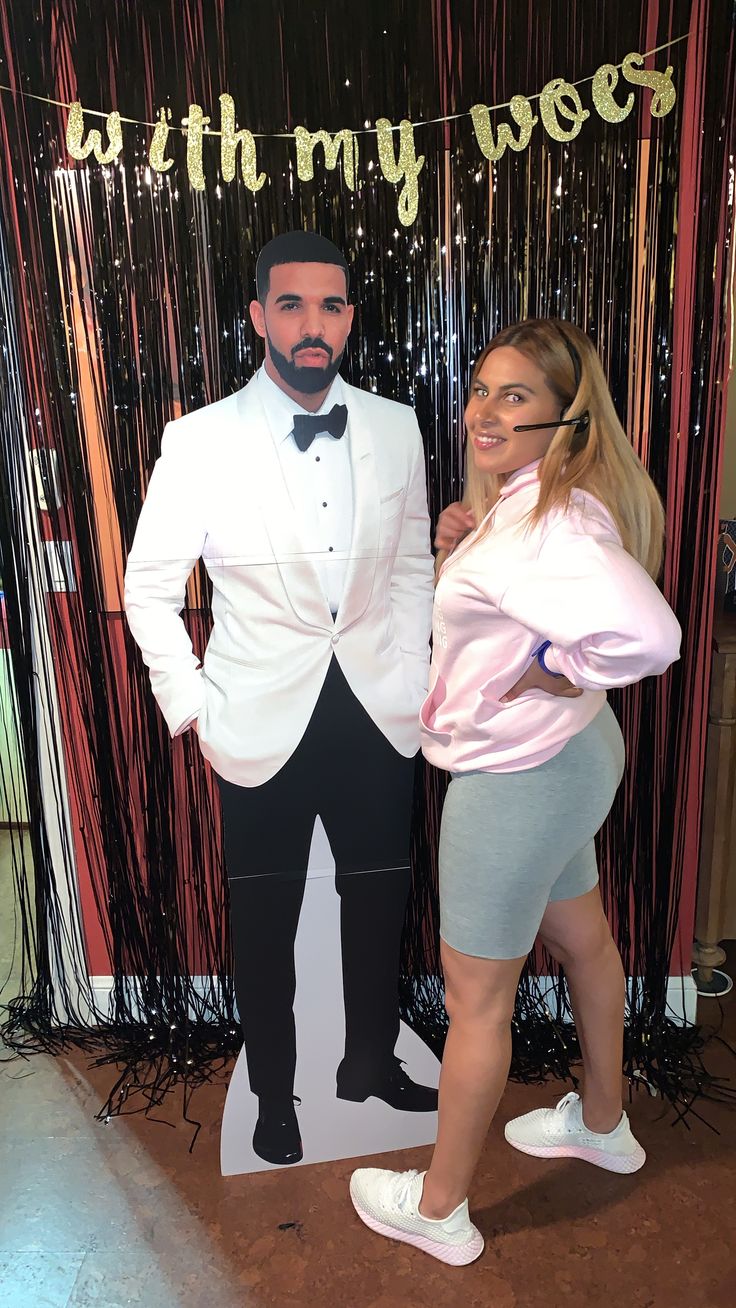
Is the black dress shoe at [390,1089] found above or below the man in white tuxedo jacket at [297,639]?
below

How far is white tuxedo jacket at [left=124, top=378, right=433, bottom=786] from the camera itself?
1504 millimetres

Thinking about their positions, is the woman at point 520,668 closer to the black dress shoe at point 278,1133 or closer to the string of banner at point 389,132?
the black dress shoe at point 278,1133

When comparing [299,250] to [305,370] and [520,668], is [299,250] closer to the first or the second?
[305,370]

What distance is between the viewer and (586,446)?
4.17 ft

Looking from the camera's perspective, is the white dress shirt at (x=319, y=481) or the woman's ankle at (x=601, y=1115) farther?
the woman's ankle at (x=601, y=1115)

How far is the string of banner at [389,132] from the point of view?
1.44 meters

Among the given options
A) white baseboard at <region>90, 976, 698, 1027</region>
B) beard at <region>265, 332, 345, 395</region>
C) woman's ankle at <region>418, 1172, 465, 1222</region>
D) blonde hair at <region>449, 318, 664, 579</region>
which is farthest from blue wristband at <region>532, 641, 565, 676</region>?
white baseboard at <region>90, 976, 698, 1027</region>

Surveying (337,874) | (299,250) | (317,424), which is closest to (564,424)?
(317,424)

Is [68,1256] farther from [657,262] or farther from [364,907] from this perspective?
[657,262]

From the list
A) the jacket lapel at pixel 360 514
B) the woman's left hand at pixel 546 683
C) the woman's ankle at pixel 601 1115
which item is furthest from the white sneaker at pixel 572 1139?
the jacket lapel at pixel 360 514

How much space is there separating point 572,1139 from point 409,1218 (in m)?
0.37

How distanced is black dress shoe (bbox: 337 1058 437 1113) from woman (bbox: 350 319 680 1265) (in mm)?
200

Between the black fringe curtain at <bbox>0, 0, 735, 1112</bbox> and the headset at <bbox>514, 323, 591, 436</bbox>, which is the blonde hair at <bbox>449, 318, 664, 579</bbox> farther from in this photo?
the black fringe curtain at <bbox>0, 0, 735, 1112</bbox>

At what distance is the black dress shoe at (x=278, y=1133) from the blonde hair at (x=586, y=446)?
1239mm
